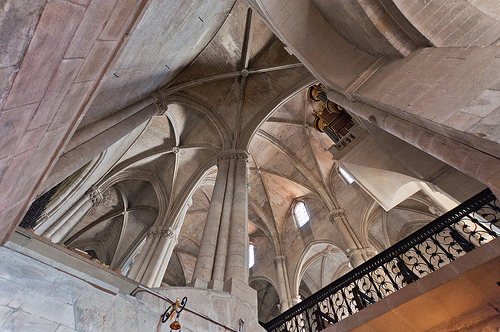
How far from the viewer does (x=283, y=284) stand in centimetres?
1305

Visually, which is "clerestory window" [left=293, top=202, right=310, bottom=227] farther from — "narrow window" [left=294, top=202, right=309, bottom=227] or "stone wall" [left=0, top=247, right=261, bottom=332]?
"stone wall" [left=0, top=247, right=261, bottom=332]

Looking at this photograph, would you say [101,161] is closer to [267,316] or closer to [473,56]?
[473,56]

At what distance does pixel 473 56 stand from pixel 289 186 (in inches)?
507

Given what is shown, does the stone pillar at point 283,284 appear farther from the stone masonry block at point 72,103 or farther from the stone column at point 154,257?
the stone masonry block at point 72,103

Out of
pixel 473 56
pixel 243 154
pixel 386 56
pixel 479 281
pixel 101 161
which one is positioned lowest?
pixel 479 281

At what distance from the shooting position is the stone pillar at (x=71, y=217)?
8.93m

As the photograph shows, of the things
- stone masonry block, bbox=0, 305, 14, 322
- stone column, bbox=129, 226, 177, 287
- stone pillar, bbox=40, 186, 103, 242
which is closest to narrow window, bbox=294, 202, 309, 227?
stone column, bbox=129, 226, 177, 287

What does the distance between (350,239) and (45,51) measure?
11859mm

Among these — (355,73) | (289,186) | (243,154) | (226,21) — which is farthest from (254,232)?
(355,73)

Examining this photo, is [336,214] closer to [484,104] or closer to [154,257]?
[154,257]

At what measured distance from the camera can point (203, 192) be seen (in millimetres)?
16469

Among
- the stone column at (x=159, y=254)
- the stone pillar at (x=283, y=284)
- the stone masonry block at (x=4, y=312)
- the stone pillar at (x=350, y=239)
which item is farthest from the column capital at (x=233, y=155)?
the stone masonry block at (x=4, y=312)

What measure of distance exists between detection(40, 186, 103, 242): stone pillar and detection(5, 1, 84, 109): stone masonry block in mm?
9357

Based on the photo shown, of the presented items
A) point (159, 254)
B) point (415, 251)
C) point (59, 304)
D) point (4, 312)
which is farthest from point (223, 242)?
point (159, 254)
